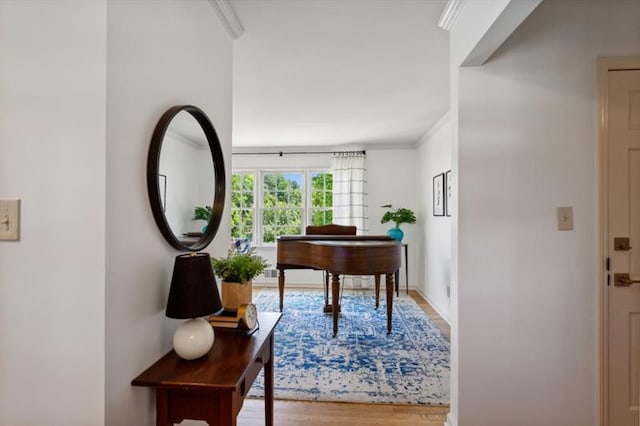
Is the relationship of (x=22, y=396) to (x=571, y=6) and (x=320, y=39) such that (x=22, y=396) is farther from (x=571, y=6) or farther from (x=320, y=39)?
(x=571, y=6)

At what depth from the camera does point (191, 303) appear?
111cm

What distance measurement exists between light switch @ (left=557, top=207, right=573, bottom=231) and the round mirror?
180 cm

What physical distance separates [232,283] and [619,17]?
93.6 inches

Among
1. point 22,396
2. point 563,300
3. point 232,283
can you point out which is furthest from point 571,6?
point 22,396

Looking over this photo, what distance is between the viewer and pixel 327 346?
9.68 feet

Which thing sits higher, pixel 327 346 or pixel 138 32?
pixel 138 32

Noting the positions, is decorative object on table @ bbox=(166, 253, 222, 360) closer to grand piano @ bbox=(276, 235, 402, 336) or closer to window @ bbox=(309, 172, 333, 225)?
grand piano @ bbox=(276, 235, 402, 336)

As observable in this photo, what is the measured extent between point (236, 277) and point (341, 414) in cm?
122

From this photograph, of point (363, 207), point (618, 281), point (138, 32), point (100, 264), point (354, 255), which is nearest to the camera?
point (100, 264)

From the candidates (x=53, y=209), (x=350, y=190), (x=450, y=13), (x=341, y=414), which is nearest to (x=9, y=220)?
(x=53, y=209)

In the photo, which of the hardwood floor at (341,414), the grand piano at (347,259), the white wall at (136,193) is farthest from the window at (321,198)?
the white wall at (136,193)

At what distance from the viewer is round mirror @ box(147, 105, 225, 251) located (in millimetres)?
1169

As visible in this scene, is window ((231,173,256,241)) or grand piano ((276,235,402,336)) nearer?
grand piano ((276,235,402,336))

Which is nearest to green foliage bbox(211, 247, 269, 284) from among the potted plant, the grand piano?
the potted plant
